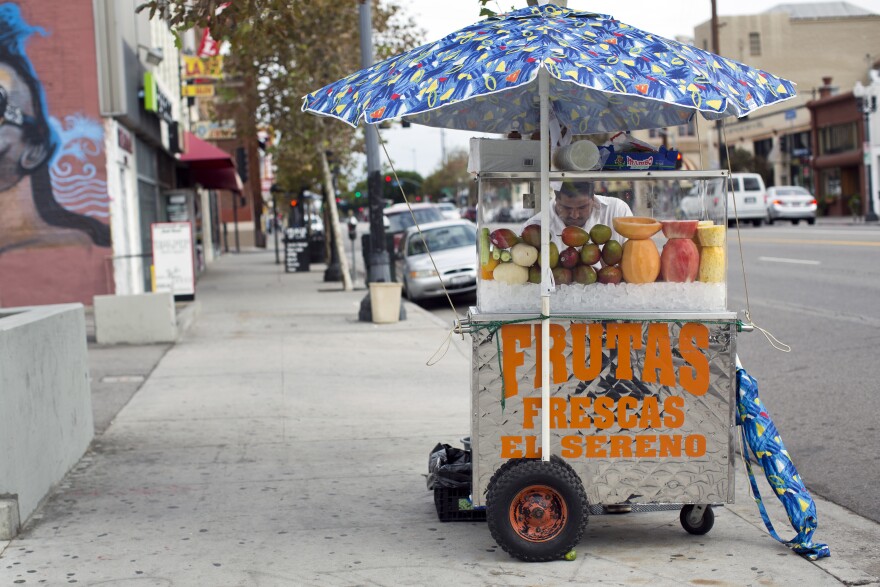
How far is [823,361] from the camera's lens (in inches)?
412

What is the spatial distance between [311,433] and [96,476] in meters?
1.79

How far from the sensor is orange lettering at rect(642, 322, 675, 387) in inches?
201

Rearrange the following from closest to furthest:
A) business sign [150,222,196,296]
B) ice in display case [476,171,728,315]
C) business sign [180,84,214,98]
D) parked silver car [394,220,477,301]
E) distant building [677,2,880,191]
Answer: ice in display case [476,171,728,315]
business sign [150,222,196,296]
parked silver car [394,220,477,301]
business sign [180,84,214,98]
distant building [677,2,880,191]

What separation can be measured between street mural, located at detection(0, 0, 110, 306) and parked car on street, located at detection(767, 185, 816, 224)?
31.5 m

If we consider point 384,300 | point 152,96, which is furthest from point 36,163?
point 384,300

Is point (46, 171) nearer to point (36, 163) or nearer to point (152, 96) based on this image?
point (36, 163)

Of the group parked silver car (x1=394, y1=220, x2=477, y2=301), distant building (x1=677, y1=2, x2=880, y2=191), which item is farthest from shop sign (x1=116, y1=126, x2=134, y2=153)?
distant building (x1=677, y1=2, x2=880, y2=191)

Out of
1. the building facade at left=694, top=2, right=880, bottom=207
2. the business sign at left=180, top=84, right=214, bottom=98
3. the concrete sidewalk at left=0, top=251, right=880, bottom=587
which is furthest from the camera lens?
the building facade at left=694, top=2, right=880, bottom=207

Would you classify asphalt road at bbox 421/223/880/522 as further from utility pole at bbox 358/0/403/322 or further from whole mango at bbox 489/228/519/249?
utility pole at bbox 358/0/403/322

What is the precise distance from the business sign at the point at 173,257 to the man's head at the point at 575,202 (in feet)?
38.5

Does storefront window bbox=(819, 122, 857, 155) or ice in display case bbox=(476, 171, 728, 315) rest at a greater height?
storefront window bbox=(819, 122, 857, 155)

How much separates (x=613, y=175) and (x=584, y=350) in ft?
2.66

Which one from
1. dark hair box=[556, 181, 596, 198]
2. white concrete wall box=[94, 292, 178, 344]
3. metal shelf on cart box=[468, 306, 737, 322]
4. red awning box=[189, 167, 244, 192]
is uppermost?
red awning box=[189, 167, 244, 192]

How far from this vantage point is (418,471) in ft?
23.1
